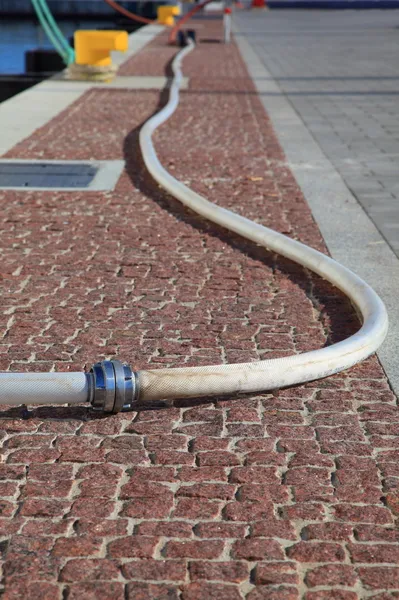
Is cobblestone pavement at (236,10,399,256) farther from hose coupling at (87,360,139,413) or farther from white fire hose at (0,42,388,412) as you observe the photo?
hose coupling at (87,360,139,413)

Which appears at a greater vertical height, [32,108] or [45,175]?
[45,175]

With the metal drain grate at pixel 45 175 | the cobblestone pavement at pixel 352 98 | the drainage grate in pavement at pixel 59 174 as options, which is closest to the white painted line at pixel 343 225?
the cobblestone pavement at pixel 352 98

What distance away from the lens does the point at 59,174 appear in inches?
330

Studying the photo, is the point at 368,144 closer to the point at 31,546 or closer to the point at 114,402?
the point at 114,402

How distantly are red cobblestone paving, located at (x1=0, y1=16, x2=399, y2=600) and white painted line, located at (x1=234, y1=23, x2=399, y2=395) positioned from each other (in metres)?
0.17

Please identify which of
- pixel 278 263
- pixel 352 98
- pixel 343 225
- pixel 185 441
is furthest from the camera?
pixel 352 98

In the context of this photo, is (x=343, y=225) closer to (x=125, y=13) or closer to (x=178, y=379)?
(x=178, y=379)

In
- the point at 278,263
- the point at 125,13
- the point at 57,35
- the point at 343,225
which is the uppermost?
the point at 278,263

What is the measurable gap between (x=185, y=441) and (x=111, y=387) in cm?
38

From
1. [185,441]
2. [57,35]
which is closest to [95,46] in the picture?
[57,35]

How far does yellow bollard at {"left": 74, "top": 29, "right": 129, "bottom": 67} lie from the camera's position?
15148 mm

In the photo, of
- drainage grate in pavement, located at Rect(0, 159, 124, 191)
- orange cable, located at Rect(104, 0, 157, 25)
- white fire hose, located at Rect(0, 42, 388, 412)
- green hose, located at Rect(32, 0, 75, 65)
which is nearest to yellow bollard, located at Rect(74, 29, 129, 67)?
green hose, located at Rect(32, 0, 75, 65)

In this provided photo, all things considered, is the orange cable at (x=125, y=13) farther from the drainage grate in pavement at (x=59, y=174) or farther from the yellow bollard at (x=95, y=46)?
the drainage grate in pavement at (x=59, y=174)

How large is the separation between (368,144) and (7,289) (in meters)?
6.18
